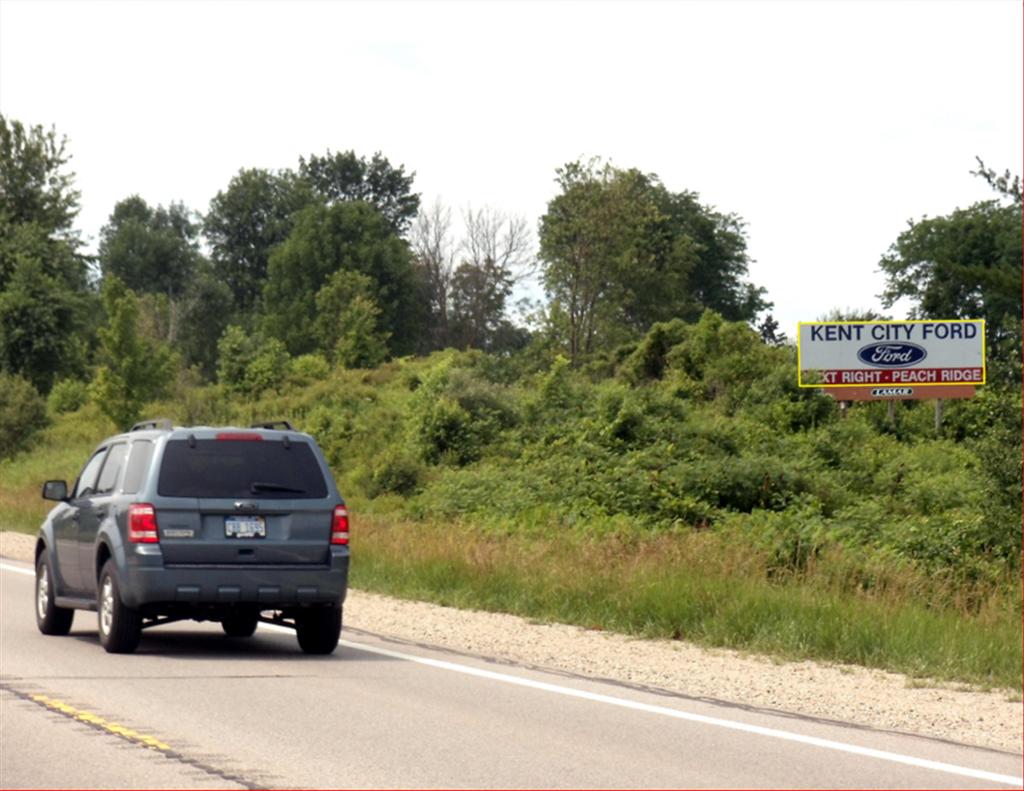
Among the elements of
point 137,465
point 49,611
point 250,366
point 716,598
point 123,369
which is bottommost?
point 49,611

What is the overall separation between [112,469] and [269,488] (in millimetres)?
1801

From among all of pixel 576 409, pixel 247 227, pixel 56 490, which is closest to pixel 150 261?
pixel 247 227

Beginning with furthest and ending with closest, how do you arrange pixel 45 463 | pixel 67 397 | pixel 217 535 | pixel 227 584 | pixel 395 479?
pixel 67 397
pixel 45 463
pixel 395 479
pixel 217 535
pixel 227 584

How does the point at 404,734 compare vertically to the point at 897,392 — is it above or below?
below

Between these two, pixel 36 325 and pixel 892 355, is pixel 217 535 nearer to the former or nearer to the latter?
pixel 892 355

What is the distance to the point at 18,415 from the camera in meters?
64.8

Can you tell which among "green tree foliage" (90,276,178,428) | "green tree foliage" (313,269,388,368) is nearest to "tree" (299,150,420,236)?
"green tree foliage" (313,269,388,368)

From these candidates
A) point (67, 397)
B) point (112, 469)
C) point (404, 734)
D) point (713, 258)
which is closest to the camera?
point (404, 734)

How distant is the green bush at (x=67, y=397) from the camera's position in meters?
73.2

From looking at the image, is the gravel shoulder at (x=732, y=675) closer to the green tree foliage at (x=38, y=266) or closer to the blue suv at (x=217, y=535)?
the blue suv at (x=217, y=535)

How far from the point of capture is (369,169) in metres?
119

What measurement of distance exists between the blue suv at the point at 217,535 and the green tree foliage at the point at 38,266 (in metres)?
58.4

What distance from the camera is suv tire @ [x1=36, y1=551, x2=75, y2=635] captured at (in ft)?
53.0

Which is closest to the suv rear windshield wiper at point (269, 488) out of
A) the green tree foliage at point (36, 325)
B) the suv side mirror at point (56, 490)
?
the suv side mirror at point (56, 490)
